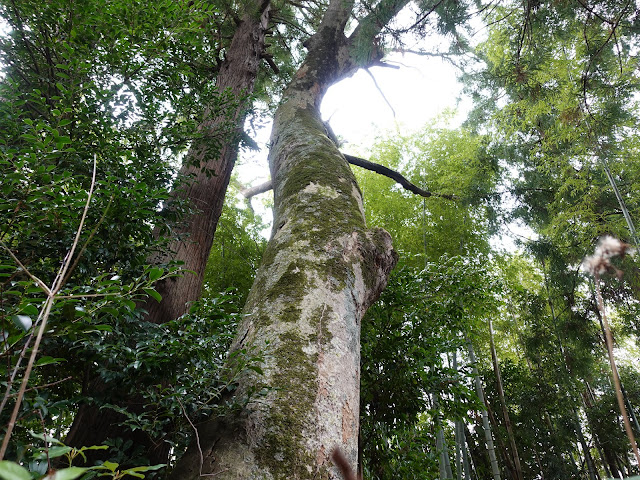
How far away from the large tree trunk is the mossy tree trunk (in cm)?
27

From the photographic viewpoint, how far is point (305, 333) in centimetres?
119

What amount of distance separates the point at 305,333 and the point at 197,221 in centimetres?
178

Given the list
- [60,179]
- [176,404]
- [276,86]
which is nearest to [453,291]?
[176,404]

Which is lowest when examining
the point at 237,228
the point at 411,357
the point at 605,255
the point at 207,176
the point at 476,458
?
the point at 476,458

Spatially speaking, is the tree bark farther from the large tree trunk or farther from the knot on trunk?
the knot on trunk

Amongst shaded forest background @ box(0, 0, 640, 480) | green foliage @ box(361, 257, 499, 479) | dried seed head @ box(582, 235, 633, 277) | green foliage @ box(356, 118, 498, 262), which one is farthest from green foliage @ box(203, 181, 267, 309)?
dried seed head @ box(582, 235, 633, 277)

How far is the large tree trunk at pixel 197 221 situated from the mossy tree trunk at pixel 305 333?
27cm

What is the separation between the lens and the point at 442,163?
636cm

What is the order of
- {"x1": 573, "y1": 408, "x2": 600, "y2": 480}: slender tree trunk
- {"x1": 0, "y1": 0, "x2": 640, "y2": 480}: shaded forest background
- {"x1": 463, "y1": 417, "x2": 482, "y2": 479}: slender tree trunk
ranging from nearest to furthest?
{"x1": 0, "y1": 0, "x2": 640, "y2": 480}: shaded forest background → {"x1": 573, "y1": 408, "x2": 600, "y2": 480}: slender tree trunk → {"x1": 463, "y1": 417, "x2": 482, "y2": 479}: slender tree trunk

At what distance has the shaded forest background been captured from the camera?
109 centimetres

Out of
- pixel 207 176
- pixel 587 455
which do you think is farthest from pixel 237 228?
pixel 587 455

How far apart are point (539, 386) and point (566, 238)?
3.47 meters

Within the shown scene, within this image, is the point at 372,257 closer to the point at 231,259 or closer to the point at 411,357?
the point at 411,357

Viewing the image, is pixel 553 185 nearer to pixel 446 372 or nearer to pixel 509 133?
pixel 509 133
